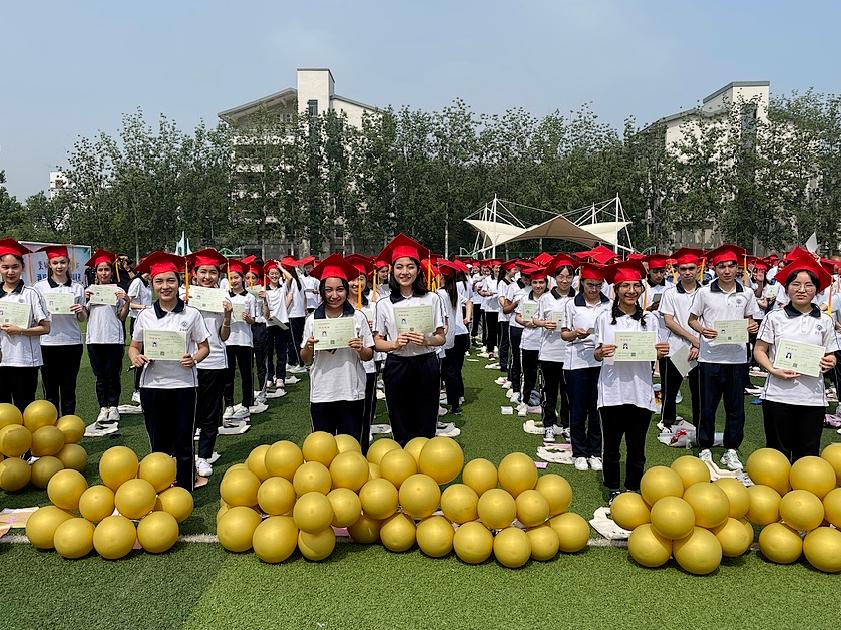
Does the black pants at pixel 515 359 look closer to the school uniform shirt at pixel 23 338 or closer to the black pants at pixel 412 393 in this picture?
the black pants at pixel 412 393

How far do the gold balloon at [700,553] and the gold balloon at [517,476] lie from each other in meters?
1.07

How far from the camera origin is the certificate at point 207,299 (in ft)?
20.3

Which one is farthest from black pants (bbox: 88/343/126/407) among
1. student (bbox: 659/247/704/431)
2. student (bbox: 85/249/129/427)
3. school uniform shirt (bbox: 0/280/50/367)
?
student (bbox: 659/247/704/431)

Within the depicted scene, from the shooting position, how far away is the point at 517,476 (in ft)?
14.7

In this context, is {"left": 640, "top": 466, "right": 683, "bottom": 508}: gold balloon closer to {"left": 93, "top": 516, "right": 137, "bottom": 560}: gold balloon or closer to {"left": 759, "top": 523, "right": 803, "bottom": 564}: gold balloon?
{"left": 759, "top": 523, "right": 803, "bottom": 564}: gold balloon

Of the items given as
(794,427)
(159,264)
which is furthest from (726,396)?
(159,264)

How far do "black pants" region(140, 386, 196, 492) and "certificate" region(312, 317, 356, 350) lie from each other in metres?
1.25

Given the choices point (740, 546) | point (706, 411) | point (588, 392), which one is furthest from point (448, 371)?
point (740, 546)

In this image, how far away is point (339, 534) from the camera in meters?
4.70

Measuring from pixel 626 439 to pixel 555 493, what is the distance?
48.4 inches

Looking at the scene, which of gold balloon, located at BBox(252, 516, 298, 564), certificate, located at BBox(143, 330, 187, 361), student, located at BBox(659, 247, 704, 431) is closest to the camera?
gold balloon, located at BBox(252, 516, 298, 564)

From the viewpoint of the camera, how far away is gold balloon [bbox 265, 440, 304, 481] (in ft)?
14.9

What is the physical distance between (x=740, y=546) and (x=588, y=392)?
2.38 meters

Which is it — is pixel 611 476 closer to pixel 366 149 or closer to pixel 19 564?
pixel 19 564
